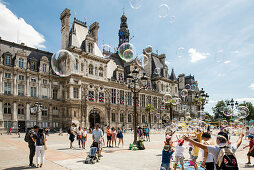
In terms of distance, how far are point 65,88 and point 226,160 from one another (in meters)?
38.0

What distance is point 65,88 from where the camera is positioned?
39.0m

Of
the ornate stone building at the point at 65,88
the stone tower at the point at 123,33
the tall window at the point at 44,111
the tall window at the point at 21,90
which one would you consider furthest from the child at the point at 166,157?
the stone tower at the point at 123,33

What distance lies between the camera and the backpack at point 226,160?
3.99m

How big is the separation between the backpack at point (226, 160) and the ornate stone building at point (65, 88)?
3120 centimetres

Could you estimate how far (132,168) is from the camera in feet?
27.3

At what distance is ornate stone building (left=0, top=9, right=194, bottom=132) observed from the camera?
3338 cm

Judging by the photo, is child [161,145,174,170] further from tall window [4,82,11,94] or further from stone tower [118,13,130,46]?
stone tower [118,13,130,46]

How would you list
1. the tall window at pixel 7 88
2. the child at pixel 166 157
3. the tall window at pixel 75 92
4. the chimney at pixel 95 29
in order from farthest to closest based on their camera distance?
the chimney at pixel 95 29 < the tall window at pixel 75 92 < the tall window at pixel 7 88 < the child at pixel 166 157

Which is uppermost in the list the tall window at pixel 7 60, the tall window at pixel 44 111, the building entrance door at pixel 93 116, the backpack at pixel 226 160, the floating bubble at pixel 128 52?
the tall window at pixel 7 60

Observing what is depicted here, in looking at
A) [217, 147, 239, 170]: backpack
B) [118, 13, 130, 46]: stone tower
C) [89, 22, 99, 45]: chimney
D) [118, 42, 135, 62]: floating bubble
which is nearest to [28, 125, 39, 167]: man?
[217, 147, 239, 170]: backpack

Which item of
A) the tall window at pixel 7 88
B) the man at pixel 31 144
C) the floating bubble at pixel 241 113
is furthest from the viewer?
the tall window at pixel 7 88

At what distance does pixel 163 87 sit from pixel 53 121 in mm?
33692

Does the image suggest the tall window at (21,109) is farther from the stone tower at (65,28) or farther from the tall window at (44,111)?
the stone tower at (65,28)

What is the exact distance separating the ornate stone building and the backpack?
3120cm
